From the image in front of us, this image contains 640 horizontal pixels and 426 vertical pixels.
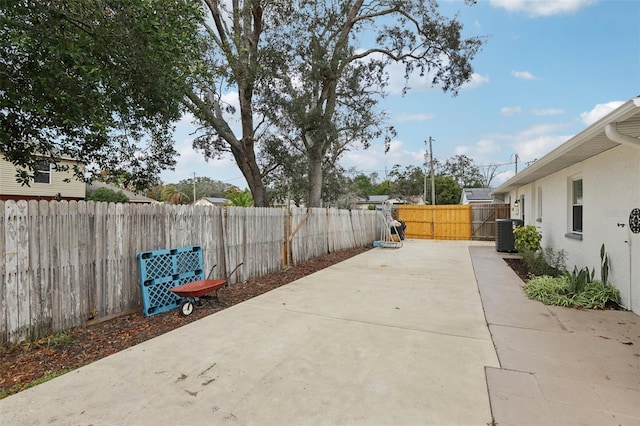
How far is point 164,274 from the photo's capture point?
480cm

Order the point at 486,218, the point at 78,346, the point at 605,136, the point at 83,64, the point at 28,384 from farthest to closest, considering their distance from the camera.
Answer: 1. the point at 486,218
2. the point at 605,136
3. the point at 83,64
4. the point at 78,346
5. the point at 28,384

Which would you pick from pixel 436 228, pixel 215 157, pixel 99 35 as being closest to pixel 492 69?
pixel 436 228

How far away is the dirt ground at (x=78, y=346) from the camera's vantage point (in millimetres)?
2898

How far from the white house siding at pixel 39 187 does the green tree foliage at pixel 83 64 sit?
1063cm

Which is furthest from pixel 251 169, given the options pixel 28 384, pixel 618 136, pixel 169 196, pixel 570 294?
pixel 169 196

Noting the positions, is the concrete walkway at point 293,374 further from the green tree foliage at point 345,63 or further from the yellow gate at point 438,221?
the yellow gate at point 438,221

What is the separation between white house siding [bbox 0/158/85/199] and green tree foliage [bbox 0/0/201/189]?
1063 centimetres

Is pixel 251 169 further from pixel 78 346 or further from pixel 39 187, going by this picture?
pixel 39 187

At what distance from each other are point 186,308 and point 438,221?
1572 centimetres

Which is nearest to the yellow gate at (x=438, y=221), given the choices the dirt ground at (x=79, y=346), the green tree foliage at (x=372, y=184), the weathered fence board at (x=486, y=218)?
the weathered fence board at (x=486, y=218)

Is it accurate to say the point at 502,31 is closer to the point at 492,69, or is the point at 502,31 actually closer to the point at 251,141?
the point at 492,69

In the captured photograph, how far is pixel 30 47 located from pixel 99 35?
2.47ft

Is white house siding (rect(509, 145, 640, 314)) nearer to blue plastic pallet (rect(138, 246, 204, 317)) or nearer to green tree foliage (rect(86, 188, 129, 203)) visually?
blue plastic pallet (rect(138, 246, 204, 317))

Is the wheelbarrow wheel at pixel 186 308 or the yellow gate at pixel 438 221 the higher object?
the yellow gate at pixel 438 221
